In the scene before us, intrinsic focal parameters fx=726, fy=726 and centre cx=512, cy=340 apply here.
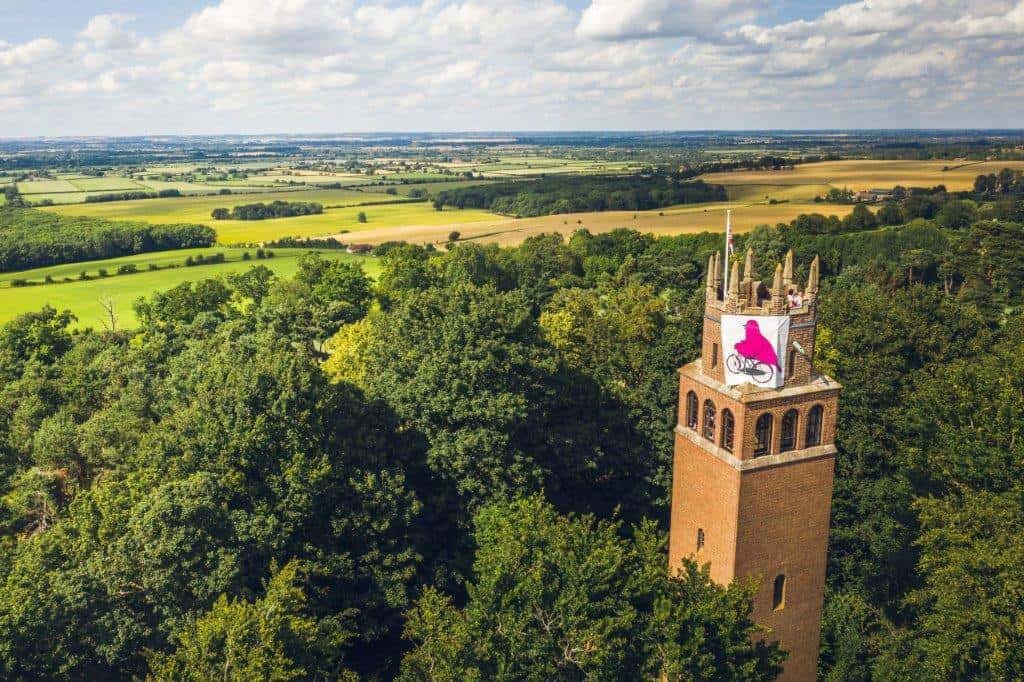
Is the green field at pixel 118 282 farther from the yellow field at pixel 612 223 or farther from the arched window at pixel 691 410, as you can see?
the arched window at pixel 691 410

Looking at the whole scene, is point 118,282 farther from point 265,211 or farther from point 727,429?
point 727,429

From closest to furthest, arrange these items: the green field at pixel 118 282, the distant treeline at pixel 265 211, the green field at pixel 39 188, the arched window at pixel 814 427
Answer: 1. the arched window at pixel 814 427
2. the green field at pixel 118 282
3. the distant treeline at pixel 265 211
4. the green field at pixel 39 188

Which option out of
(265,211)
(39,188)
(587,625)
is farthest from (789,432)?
(39,188)

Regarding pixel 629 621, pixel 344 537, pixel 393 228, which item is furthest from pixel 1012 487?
pixel 393 228

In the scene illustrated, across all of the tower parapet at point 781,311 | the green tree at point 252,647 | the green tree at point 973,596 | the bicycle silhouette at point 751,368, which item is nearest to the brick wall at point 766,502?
the tower parapet at point 781,311

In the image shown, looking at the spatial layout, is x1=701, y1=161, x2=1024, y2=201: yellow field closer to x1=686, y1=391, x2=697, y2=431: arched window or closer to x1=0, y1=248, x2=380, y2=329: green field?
x1=0, y1=248, x2=380, y2=329: green field

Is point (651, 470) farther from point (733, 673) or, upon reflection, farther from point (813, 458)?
point (733, 673)
